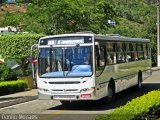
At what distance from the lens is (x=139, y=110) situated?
1065cm

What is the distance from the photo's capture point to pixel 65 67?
52.6 feet

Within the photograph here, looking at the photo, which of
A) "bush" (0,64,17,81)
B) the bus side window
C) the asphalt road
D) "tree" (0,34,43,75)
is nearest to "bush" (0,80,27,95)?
"bush" (0,64,17,81)

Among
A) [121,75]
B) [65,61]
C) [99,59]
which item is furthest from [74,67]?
[121,75]

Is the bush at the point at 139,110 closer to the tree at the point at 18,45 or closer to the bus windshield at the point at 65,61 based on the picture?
the bus windshield at the point at 65,61

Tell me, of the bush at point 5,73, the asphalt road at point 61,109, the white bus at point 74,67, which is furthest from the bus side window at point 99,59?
the bush at point 5,73

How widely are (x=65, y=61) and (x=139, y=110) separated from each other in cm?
587

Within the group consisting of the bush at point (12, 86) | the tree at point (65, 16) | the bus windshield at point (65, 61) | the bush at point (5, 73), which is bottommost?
the bush at point (12, 86)

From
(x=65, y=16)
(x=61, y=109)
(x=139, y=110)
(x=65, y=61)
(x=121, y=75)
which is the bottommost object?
(x=61, y=109)

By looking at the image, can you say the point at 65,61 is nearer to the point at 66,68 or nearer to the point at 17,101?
the point at 66,68

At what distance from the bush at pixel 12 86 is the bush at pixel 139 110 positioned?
1128 centimetres

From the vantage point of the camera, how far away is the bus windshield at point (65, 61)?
627 inches

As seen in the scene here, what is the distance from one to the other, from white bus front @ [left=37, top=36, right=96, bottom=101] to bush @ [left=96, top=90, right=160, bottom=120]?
3364 mm

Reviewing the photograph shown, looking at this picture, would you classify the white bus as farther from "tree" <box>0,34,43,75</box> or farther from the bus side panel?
"tree" <box>0,34,43,75</box>

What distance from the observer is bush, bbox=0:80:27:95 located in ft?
74.5
